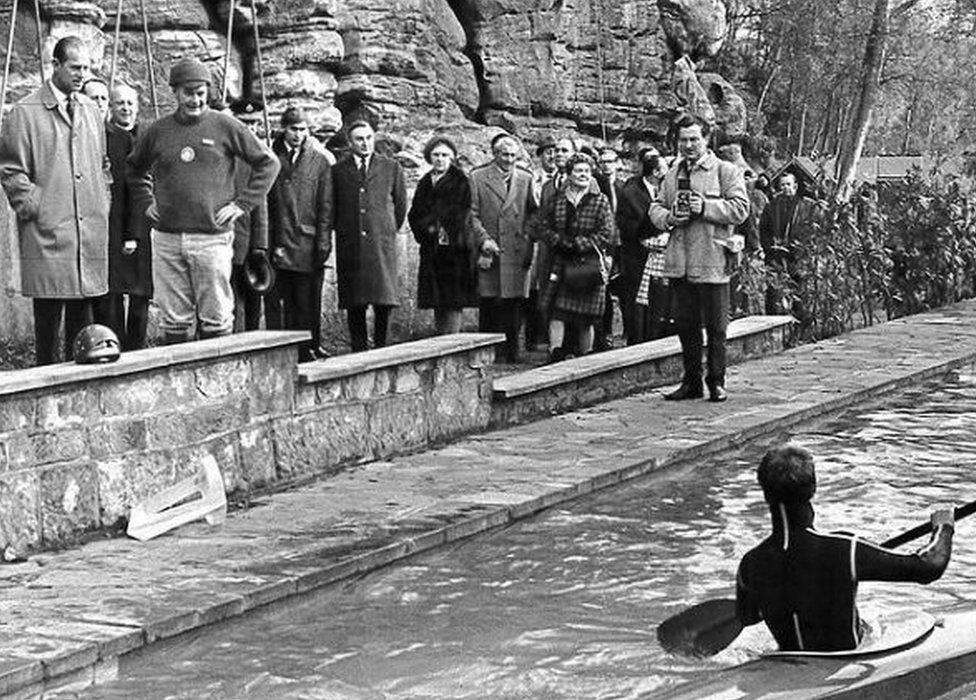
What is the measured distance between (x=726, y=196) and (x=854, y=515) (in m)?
4.06

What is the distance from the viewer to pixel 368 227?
14.5m

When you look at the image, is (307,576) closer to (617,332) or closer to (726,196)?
(726,196)

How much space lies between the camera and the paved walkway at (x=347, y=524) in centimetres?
760

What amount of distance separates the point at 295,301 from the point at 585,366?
198cm

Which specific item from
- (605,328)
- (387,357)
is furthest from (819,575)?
(605,328)

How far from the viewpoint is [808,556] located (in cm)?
636

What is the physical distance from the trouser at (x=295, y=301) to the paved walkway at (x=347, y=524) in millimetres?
2036

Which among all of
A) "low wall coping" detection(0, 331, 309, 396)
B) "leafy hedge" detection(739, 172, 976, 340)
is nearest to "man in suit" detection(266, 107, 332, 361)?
"low wall coping" detection(0, 331, 309, 396)

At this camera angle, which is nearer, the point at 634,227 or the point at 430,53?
the point at 634,227

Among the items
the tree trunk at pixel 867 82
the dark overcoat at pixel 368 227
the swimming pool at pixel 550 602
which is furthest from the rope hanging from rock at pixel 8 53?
the tree trunk at pixel 867 82

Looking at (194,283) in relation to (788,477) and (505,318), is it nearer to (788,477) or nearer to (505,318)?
(505,318)

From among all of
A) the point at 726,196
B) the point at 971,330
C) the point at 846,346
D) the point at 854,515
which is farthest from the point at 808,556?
the point at 971,330

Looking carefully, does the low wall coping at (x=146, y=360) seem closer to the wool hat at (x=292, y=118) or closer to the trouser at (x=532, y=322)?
the wool hat at (x=292, y=118)

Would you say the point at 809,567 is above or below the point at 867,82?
below
